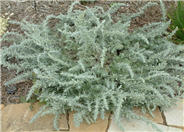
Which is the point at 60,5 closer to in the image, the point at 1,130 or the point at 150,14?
the point at 150,14

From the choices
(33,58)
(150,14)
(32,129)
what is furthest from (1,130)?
(150,14)

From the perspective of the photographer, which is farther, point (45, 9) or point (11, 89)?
point (45, 9)

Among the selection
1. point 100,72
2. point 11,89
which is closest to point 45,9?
point 11,89

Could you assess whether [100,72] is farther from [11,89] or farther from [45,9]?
[45,9]

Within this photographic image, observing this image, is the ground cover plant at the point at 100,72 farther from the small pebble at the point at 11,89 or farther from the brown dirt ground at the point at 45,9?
the brown dirt ground at the point at 45,9

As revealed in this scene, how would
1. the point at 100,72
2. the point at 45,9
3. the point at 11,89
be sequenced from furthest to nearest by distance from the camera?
1. the point at 45,9
2. the point at 11,89
3. the point at 100,72

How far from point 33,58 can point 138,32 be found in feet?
3.66

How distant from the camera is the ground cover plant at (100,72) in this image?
7.22 ft

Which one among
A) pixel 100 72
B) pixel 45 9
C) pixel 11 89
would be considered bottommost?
pixel 11 89

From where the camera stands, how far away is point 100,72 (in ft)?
7.63

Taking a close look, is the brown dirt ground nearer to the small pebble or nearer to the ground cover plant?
the ground cover plant

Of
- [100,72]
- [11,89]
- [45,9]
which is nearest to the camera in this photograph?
[100,72]

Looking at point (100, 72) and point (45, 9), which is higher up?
point (45, 9)

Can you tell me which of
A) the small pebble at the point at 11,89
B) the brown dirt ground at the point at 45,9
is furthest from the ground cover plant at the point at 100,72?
the brown dirt ground at the point at 45,9
